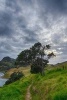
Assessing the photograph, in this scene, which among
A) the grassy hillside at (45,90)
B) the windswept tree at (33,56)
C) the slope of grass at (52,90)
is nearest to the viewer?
the slope of grass at (52,90)

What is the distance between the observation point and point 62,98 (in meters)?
24.9

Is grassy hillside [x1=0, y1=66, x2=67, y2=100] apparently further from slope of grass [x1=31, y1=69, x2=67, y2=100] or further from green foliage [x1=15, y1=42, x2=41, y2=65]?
green foliage [x1=15, y1=42, x2=41, y2=65]

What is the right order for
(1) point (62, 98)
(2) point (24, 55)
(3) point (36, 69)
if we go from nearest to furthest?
(1) point (62, 98) < (2) point (24, 55) < (3) point (36, 69)

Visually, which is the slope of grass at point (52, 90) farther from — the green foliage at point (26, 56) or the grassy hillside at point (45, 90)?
the green foliage at point (26, 56)

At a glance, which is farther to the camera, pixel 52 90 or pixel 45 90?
pixel 45 90

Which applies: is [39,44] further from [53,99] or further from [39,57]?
[53,99]

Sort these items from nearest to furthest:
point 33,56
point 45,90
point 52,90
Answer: point 52,90
point 45,90
point 33,56

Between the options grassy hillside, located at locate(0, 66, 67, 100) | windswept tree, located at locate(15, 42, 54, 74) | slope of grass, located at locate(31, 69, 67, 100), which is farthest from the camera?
windswept tree, located at locate(15, 42, 54, 74)

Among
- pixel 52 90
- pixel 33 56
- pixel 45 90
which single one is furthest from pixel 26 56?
pixel 52 90

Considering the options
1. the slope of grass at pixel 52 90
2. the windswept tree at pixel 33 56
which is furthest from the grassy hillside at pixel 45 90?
the windswept tree at pixel 33 56

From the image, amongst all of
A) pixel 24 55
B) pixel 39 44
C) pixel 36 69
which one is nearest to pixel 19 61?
pixel 24 55

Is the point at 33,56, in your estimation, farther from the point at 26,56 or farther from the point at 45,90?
the point at 45,90

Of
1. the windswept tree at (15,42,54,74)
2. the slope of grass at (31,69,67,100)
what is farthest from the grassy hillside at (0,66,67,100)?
the windswept tree at (15,42,54,74)

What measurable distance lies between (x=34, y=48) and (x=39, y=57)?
13.6ft
